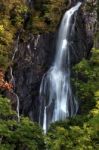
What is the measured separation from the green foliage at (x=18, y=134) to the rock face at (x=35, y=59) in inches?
305

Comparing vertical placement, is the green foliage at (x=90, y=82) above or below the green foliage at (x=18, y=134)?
above

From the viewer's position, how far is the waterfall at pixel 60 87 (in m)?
21.3

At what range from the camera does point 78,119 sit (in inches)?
613

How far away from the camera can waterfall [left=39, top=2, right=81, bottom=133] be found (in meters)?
21.3

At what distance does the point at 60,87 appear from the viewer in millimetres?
21984

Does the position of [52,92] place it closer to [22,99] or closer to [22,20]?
[22,99]

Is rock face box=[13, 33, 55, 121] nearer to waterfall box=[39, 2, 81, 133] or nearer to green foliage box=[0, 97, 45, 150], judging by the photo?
waterfall box=[39, 2, 81, 133]

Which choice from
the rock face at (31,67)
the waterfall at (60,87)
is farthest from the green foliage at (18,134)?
the rock face at (31,67)

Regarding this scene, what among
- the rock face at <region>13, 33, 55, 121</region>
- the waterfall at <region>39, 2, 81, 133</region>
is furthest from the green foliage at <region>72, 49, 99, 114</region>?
the rock face at <region>13, 33, 55, 121</region>

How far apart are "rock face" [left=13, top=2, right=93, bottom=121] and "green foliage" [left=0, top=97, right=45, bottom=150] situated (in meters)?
7.74

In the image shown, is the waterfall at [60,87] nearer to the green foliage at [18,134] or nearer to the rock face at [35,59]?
the rock face at [35,59]

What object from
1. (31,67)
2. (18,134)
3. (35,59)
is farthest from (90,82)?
(35,59)

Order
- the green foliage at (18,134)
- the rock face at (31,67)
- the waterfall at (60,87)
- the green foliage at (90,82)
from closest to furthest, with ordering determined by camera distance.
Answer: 1. the green foliage at (18,134)
2. the green foliage at (90,82)
3. the waterfall at (60,87)
4. the rock face at (31,67)

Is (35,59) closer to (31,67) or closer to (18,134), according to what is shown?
(31,67)
